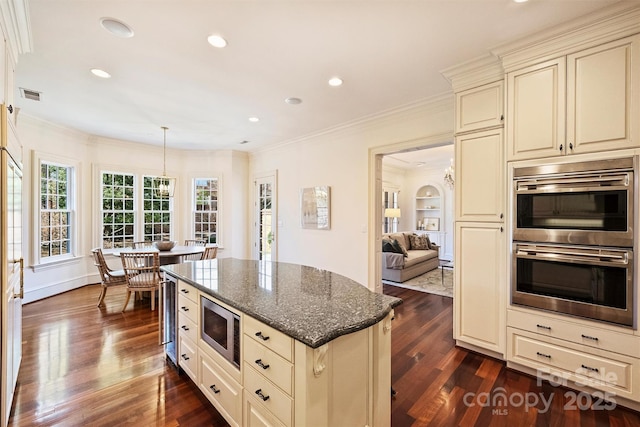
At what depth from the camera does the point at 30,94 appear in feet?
11.2

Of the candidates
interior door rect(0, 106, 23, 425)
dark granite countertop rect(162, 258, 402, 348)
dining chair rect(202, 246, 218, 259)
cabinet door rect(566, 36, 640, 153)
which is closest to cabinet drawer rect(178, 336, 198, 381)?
dark granite countertop rect(162, 258, 402, 348)

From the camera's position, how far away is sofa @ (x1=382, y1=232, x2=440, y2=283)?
5.39 metres

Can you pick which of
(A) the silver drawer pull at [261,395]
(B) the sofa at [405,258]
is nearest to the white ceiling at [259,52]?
(A) the silver drawer pull at [261,395]

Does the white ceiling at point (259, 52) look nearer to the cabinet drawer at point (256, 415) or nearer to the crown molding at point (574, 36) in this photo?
the crown molding at point (574, 36)

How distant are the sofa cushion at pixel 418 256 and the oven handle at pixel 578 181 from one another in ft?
10.7

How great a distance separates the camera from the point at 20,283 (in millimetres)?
2146

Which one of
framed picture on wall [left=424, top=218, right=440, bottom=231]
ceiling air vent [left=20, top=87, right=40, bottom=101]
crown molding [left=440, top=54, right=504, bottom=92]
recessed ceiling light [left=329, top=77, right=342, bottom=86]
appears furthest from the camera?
framed picture on wall [left=424, top=218, right=440, bottom=231]

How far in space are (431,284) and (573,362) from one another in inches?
124

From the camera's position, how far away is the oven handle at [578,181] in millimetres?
1965

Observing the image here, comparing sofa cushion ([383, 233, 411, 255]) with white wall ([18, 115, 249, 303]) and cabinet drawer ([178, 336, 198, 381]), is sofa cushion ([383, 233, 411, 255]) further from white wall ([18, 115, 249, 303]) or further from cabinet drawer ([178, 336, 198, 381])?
cabinet drawer ([178, 336, 198, 381])

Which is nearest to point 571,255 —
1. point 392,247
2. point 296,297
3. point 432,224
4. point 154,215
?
point 296,297

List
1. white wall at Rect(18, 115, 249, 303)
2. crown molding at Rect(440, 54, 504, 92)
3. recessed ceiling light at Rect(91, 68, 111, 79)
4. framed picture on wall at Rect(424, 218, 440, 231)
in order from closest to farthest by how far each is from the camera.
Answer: crown molding at Rect(440, 54, 504, 92), recessed ceiling light at Rect(91, 68, 111, 79), white wall at Rect(18, 115, 249, 303), framed picture on wall at Rect(424, 218, 440, 231)

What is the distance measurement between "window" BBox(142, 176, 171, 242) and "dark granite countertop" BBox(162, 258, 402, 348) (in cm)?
419

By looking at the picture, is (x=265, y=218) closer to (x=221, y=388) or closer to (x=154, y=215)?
(x=154, y=215)
